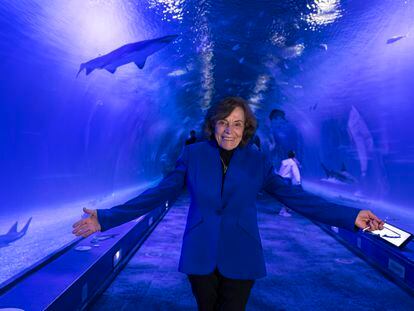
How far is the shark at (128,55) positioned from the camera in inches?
245

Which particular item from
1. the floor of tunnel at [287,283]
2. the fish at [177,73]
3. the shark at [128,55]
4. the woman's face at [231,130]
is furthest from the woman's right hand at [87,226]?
the fish at [177,73]

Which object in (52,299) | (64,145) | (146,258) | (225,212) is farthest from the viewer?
(64,145)

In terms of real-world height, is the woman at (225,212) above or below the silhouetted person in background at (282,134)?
below

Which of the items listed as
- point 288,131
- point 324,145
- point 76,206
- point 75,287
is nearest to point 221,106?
point 75,287

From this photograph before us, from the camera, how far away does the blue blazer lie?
2037mm

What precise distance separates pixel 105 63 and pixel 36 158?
232 centimetres

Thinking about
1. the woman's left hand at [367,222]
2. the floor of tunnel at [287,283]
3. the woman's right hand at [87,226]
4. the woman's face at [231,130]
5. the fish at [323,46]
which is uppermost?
the fish at [323,46]

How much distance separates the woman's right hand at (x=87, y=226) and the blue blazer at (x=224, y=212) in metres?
0.16

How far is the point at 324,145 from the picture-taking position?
13453mm

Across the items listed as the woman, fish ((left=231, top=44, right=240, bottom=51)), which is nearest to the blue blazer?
the woman

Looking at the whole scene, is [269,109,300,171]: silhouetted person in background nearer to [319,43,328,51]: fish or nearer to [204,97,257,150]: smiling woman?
[319,43,328,51]: fish

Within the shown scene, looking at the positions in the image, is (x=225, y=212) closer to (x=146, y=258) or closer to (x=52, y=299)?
(x=52, y=299)

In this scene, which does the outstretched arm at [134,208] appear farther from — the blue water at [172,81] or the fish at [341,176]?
the fish at [341,176]

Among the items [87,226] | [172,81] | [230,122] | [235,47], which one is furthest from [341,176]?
[87,226]
